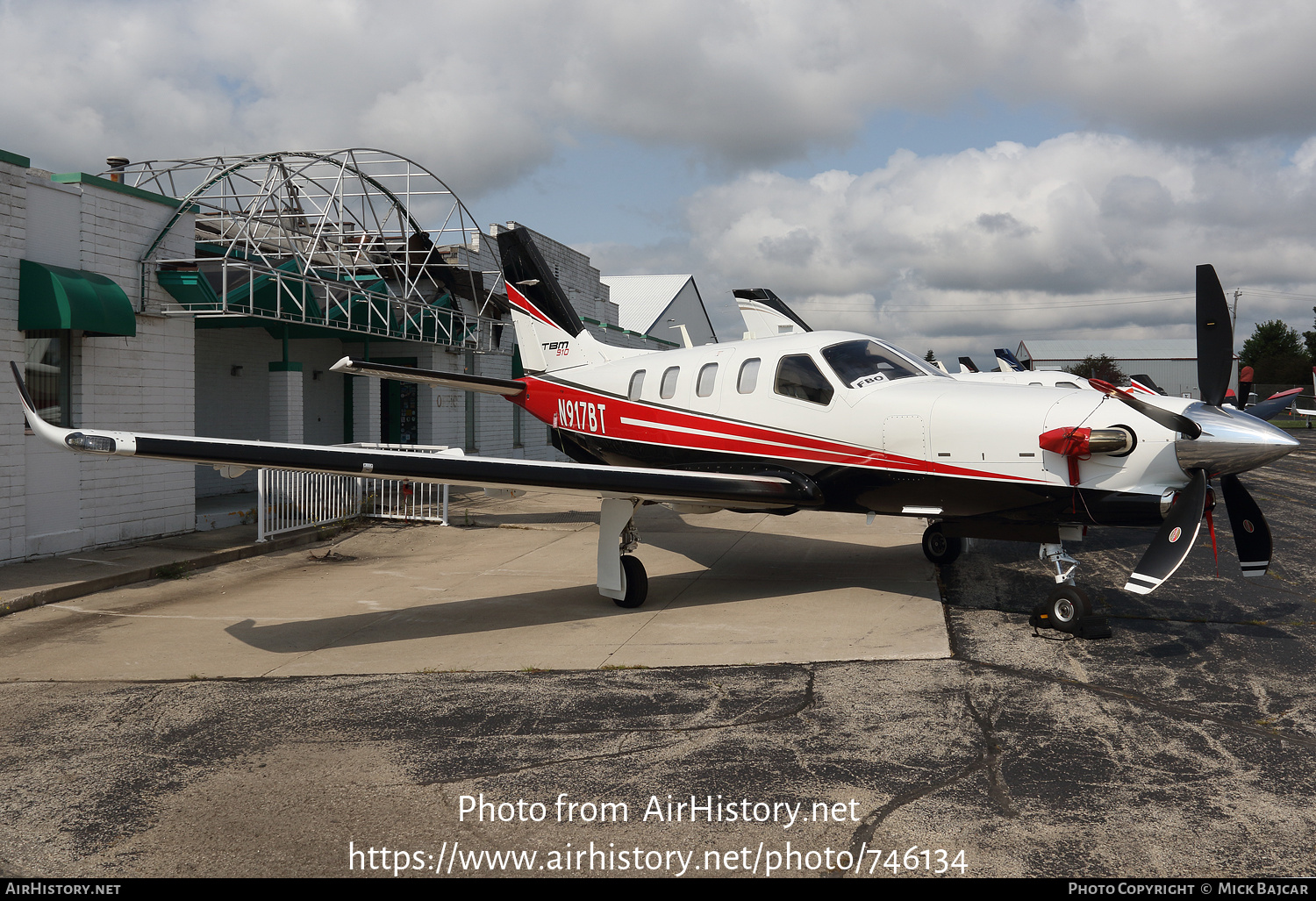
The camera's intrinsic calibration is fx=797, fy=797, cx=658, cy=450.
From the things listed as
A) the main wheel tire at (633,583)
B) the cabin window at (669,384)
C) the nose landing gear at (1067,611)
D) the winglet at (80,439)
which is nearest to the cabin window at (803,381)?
the cabin window at (669,384)

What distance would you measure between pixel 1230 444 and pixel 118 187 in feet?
42.1

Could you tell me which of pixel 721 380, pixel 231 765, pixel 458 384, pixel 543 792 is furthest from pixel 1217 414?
pixel 458 384

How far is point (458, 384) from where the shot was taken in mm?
10883

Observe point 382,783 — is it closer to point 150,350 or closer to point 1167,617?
point 1167,617

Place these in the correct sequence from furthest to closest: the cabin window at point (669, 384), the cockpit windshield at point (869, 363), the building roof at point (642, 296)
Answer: the building roof at point (642, 296) → the cabin window at point (669, 384) → the cockpit windshield at point (869, 363)

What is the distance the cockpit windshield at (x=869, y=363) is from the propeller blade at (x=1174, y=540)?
8.17 feet

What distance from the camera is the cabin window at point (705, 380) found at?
344 inches

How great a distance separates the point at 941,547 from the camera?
381 inches

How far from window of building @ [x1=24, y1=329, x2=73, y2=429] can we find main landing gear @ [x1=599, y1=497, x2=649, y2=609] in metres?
7.33

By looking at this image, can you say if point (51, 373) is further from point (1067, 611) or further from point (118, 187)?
point (1067, 611)

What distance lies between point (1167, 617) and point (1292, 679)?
1.69 m

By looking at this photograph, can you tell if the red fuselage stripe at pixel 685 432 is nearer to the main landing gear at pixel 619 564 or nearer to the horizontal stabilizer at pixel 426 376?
the horizontal stabilizer at pixel 426 376

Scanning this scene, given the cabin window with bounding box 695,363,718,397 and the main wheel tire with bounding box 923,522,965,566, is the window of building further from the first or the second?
the main wheel tire with bounding box 923,522,965,566

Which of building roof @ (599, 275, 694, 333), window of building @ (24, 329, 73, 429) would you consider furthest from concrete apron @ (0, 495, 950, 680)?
building roof @ (599, 275, 694, 333)
